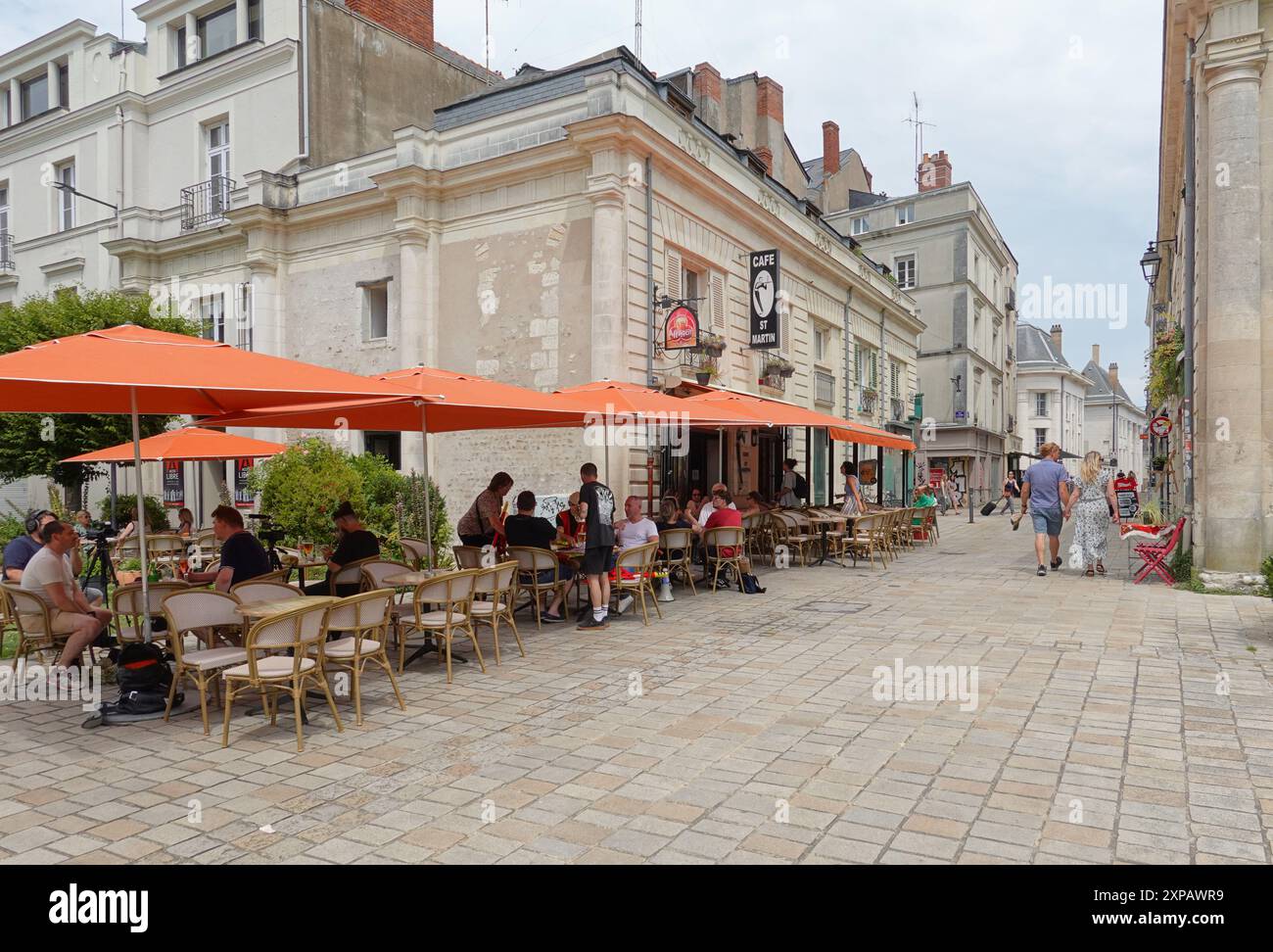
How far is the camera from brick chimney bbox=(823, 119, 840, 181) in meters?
32.1

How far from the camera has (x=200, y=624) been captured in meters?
5.20

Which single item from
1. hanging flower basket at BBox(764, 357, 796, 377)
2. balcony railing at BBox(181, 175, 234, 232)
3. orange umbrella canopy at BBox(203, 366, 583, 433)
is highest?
balcony railing at BBox(181, 175, 234, 232)

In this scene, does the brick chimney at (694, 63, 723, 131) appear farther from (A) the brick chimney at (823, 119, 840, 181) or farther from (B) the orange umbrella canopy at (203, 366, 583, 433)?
(B) the orange umbrella canopy at (203, 366, 583, 433)

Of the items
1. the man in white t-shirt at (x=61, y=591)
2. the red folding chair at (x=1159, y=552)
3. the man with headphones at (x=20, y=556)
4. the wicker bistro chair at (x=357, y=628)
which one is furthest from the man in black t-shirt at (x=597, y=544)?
the red folding chair at (x=1159, y=552)

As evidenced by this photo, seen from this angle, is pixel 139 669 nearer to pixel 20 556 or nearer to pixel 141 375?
pixel 141 375

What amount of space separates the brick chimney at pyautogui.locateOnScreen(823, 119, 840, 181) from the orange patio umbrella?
2974cm

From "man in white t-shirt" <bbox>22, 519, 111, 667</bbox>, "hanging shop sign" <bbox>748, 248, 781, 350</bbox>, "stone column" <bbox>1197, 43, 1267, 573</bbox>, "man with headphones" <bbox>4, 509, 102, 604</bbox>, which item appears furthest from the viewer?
"hanging shop sign" <bbox>748, 248, 781, 350</bbox>

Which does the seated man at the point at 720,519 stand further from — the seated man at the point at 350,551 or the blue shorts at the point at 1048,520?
the blue shorts at the point at 1048,520

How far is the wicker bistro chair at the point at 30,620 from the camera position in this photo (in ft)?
19.0

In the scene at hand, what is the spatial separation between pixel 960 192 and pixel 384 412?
3489cm

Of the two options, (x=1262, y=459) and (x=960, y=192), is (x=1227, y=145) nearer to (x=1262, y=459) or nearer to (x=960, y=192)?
(x=1262, y=459)

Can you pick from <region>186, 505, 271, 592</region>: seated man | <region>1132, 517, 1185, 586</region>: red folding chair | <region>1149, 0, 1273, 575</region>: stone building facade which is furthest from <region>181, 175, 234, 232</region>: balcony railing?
<region>1132, 517, 1185, 586</region>: red folding chair

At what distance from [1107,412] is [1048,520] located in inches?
2778
